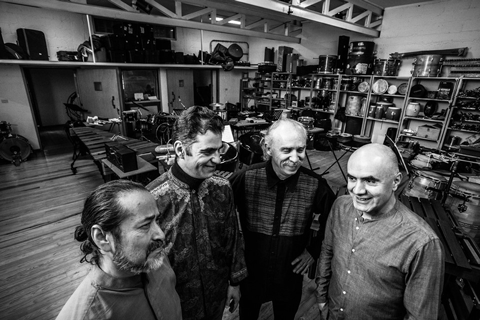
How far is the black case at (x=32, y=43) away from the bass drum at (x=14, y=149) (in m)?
2.25

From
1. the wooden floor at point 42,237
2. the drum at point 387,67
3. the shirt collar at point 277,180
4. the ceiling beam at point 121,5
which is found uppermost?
the ceiling beam at point 121,5

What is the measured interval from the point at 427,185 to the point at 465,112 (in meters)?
4.14

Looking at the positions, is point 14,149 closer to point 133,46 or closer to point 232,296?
point 133,46

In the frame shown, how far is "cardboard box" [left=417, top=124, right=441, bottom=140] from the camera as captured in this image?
19.2 ft

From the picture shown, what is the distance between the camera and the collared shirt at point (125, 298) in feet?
2.50

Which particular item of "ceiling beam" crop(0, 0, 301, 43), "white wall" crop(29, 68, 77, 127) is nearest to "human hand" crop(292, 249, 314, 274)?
"ceiling beam" crop(0, 0, 301, 43)

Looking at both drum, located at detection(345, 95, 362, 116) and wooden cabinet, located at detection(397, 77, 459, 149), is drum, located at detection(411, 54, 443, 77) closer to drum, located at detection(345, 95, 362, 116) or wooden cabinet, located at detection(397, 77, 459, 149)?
wooden cabinet, located at detection(397, 77, 459, 149)

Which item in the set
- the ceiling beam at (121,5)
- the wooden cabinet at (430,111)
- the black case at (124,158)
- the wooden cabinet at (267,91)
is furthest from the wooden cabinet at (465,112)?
the ceiling beam at (121,5)

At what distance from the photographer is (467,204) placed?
9.43 ft

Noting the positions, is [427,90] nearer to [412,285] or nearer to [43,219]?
[412,285]

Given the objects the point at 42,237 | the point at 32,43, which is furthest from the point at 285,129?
the point at 32,43

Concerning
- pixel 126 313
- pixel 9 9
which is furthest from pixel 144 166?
pixel 9 9

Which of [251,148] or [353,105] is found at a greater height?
[353,105]

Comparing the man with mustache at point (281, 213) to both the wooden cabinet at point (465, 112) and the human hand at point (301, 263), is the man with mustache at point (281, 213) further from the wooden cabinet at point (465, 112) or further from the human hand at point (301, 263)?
the wooden cabinet at point (465, 112)
